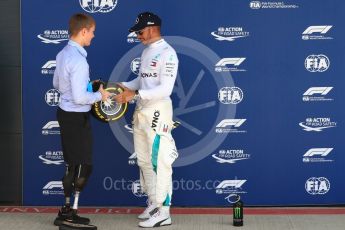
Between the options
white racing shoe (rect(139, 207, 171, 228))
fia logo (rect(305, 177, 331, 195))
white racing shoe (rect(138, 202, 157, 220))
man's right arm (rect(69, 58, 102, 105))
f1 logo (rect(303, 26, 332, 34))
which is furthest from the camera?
fia logo (rect(305, 177, 331, 195))

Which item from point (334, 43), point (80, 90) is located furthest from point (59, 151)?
point (334, 43)

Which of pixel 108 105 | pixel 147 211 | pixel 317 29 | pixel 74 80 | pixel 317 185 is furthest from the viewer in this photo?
pixel 317 185

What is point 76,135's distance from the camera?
575cm

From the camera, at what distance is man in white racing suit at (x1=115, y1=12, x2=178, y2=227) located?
5.86 meters

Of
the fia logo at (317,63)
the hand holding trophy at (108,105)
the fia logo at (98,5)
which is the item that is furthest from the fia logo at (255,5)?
the hand holding trophy at (108,105)

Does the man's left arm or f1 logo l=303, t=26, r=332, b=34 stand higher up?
f1 logo l=303, t=26, r=332, b=34

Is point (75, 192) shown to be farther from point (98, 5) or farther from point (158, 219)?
point (98, 5)

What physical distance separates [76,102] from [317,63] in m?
2.37

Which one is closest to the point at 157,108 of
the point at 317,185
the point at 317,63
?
the point at 317,63

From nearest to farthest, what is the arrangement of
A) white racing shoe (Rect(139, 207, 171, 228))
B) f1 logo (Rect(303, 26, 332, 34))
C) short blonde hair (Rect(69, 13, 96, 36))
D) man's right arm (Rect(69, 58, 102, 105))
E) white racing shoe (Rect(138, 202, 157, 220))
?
man's right arm (Rect(69, 58, 102, 105)), short blonde hair (Rect(69, 13, 96, 36)), white racing shoe (Rect(139, 207, 171, 228)), white racing shoe (Rect(138, 202, 157, 220)), f1 logo (Rect(303, 26, 332, 34))

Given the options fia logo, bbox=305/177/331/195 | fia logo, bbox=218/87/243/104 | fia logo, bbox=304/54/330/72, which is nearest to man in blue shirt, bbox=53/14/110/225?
fia logo, bbox=218/87/243/104

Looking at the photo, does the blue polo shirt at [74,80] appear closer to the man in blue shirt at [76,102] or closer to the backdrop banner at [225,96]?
the man in blue shirt at [76,102]

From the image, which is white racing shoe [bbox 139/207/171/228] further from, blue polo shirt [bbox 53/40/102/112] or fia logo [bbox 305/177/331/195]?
fia logo [bbox 305/177/331/195]

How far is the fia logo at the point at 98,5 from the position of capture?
6566 mm
